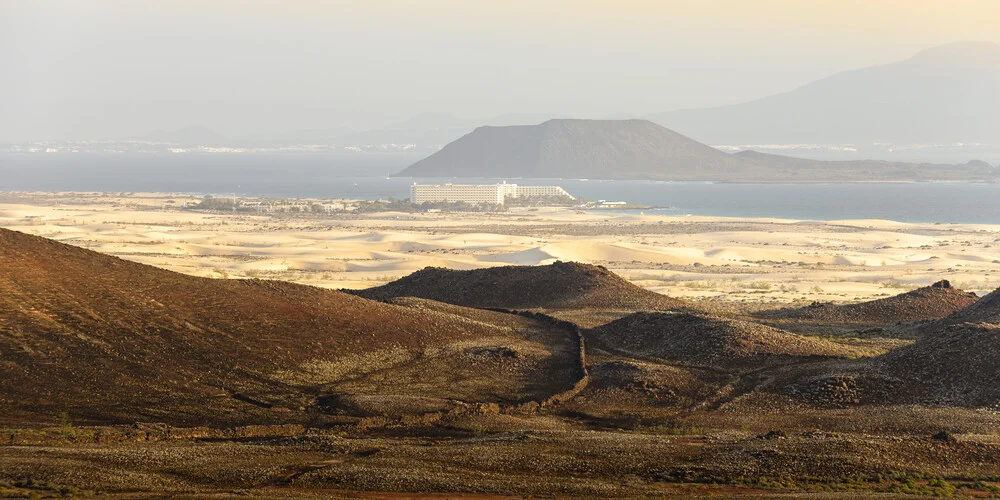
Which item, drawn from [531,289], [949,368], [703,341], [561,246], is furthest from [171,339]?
[561,246]

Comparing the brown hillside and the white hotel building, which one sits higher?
the white hotel building

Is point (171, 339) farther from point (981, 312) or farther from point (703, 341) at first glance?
point (981, 312)

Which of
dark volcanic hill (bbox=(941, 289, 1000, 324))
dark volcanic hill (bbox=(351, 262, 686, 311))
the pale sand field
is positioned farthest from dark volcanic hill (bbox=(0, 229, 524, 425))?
the pale sand field

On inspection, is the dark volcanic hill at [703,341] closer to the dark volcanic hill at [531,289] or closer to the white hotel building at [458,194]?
the dark volcanic hill at [531,289]

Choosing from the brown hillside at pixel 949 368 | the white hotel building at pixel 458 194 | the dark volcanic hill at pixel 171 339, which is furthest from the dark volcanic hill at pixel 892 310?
the white hotel building at pixel 458 194

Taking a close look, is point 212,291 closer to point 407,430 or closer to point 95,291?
point 95,291

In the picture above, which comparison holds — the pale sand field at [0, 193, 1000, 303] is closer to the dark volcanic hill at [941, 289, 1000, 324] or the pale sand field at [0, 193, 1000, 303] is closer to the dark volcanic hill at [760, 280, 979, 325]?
the dark volcanic hill at [760, 280, 979, 325]
